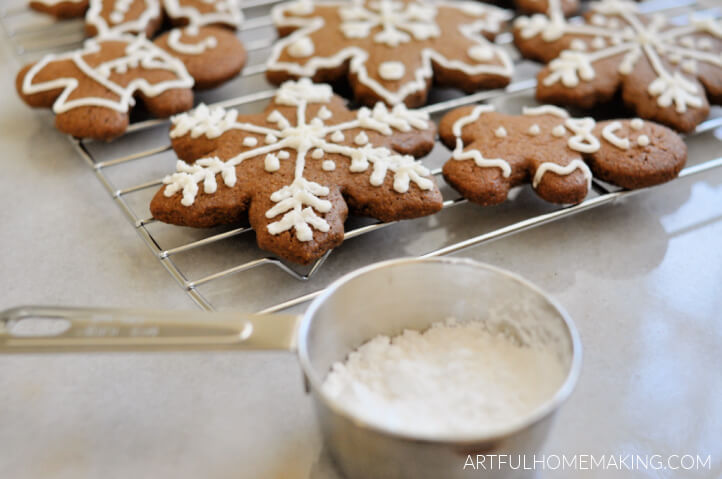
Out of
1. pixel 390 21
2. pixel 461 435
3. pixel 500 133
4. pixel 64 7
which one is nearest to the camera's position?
pixel 461 435

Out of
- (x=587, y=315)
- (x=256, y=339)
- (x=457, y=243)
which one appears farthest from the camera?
(x=457, y=243)

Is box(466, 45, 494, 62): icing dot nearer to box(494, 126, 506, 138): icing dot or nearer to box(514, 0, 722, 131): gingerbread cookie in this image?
box(514, 0, 722, 131): gingerbread cookie

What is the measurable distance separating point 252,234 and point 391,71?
0.47 meters

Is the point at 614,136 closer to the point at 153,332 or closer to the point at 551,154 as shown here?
the point at 551,154

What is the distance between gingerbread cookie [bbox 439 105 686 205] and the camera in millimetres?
1181

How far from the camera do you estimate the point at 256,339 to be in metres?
0.79

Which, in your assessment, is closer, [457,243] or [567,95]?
[457,243]

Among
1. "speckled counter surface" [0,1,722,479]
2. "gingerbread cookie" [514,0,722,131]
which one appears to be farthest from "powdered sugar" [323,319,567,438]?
"gingerbread cookie" [514,0,722,131]

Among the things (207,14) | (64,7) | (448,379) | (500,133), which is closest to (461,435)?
(448,379)

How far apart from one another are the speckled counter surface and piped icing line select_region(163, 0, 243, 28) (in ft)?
1.76

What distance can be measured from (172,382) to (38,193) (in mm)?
586

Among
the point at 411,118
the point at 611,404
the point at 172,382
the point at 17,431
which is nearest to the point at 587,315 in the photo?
the point at 611,404

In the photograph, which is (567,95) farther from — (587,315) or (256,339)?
(256,339)

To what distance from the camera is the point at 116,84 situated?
139 centimetres
